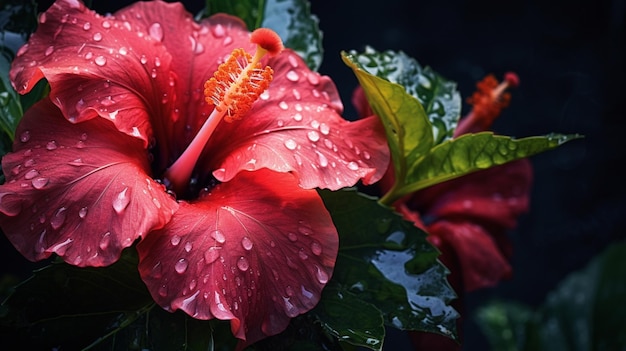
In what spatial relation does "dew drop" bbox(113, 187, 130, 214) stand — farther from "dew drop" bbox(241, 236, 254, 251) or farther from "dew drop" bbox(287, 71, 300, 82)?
"dew drop" bbox(287, 71, 300, 82)

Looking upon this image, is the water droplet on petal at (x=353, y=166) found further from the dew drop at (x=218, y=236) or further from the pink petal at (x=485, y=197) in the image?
the pink petal at (x=485, y=197)

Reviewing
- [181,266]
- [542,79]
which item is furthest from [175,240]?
[542,79]

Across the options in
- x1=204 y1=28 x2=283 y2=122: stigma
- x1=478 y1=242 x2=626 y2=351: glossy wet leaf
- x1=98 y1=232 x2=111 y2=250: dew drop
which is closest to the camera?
x1=98 y1=232 x2=111 y2=250: dew drop

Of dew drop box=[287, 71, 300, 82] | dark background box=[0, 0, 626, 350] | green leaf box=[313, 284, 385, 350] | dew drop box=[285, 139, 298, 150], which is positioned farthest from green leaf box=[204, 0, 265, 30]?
dark background box=[0, 0, 626, 350]

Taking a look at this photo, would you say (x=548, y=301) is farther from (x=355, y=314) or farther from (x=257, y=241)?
(x=257, y=241)

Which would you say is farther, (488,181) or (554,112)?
(554,112)

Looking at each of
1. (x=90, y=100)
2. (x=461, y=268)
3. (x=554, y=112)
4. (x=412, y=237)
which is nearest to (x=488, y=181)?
(x=461, y=268)

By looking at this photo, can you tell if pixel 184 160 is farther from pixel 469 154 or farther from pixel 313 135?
pixel 469 154

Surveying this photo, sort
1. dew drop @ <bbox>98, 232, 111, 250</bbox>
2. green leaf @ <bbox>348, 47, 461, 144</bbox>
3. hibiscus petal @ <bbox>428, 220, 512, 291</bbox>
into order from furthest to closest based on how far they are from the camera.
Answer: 1. hibiscus petal @ <bbox>428, 220, 512, 291</bbox>
2. green leaf @ <bbox>348, 47, 461, 144</bbox>
3. dew drop @ <bbox>98, 232, 111, 250</bbox>
